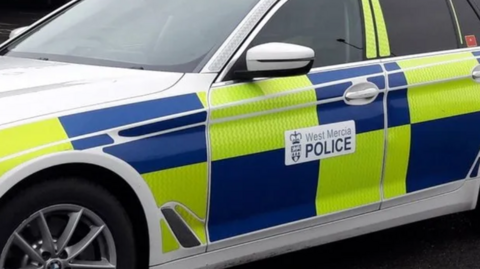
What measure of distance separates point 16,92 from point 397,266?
223 centimetres

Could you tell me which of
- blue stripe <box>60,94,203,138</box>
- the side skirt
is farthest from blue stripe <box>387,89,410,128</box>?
blue stripe <box>60,94,203,138</box>

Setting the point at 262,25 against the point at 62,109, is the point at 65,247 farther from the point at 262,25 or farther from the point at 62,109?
the point at 262,25

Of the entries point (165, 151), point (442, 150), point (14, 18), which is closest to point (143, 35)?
point (165, 151)

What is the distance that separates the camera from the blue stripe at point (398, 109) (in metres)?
4.04

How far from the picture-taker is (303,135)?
3.70 metres

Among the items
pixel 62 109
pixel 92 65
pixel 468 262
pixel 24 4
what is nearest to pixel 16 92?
pixel 62 109

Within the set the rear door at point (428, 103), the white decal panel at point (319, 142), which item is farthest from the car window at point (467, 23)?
the white decal panel at point (319, 142)

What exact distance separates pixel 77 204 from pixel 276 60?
3.18 ft

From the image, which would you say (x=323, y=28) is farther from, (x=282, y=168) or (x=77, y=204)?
(x=77, y=204)

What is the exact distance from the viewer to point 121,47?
3.90 metres

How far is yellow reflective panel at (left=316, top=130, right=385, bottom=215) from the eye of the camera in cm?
384

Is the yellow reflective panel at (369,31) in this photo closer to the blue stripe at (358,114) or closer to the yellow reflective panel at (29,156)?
the blue stripe at (358,114)

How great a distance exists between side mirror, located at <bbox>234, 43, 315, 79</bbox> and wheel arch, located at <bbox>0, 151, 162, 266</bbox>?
0.67m

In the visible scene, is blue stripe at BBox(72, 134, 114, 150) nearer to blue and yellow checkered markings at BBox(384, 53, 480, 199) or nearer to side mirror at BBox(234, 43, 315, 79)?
side mirror at BBox(234, 43, 315, 79)
